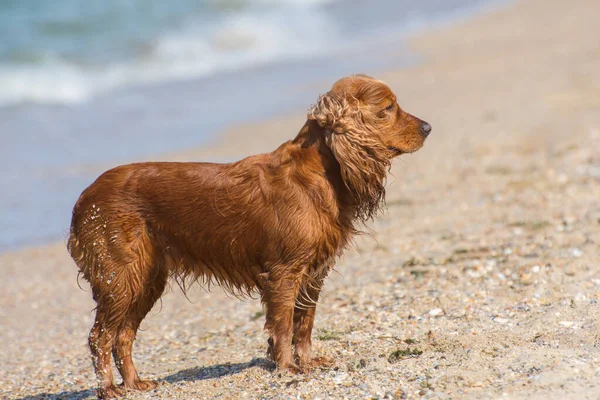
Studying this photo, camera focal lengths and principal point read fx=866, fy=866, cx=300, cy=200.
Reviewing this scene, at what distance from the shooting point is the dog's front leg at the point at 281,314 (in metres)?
5.42

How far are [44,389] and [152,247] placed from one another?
5.52 ft

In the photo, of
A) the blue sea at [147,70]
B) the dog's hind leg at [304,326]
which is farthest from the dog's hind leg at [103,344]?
the blue sea at [147,70]

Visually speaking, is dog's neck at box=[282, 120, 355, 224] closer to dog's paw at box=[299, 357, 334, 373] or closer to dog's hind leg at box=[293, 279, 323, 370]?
dog's hind leg at box=[293, 279, 323, 370]

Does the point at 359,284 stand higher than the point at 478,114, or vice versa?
the point at 478,114

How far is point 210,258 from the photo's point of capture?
18.5 ft

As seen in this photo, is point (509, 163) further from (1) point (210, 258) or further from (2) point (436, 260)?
(1) point (210, 258)

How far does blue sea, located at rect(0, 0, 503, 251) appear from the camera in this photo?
14263 mm

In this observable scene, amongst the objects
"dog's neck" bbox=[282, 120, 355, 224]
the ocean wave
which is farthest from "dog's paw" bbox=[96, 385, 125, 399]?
the ocean wave

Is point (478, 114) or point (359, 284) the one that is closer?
point (359, 284)

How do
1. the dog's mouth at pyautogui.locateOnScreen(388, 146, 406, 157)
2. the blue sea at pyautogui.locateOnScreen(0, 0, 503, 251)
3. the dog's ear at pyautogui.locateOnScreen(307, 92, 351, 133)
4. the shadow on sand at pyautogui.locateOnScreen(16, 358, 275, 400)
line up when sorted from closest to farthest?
the dog's ear at pyautogui.locateOnScreen(307, 92, 351, 133) < the dog's mouth at pyautogui.locateOnScreen(388, 146, 406, 157) < the shadow on sand at pyautogui.locateOnScreen(16, 358, 275, 400) < the blue sea at pyautogui.locateOnScreen(0, 0, 503, 251)

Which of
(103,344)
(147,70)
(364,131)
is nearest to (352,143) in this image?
(364,131)

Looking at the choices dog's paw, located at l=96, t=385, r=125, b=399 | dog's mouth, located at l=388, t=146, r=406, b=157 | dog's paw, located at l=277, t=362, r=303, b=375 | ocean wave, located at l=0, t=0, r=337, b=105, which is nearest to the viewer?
dog's mouth, located at l=388, t=146, r=406, b=157

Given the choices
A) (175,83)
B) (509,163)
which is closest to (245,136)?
(509,163)

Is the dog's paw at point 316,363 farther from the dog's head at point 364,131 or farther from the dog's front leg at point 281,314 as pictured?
the dog's head at point 364,131
